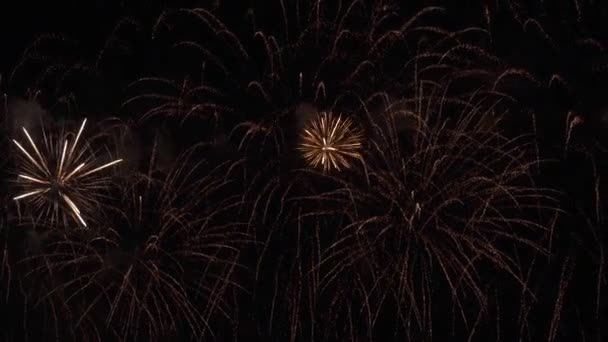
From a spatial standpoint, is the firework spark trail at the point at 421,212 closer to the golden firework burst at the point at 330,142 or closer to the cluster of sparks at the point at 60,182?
the golden firework burst at the point at 330,142

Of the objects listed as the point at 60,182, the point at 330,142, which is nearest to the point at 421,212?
the point at 330,142

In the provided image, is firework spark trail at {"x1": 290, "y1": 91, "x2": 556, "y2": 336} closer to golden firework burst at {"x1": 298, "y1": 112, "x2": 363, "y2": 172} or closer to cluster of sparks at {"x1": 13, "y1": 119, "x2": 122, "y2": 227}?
golden firework burst at {"x1": 298, "y1": 112, "x2": 363, "y2": 172}

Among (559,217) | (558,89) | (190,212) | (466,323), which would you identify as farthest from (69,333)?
(558,89)

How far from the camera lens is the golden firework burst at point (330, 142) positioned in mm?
8977

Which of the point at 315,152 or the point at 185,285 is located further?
the point at 185,285

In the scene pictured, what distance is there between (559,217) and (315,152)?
369cm

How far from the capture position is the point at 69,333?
32.7 ft

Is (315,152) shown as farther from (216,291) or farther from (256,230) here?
(216,291)

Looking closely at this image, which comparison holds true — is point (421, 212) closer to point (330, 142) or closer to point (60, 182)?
point (330, 142)

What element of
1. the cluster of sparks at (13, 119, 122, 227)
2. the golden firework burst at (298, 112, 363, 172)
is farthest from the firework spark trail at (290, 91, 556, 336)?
the cluster of sparks at (13, 119, 122, 227)

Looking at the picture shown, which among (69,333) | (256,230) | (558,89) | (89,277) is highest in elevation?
(558,89)

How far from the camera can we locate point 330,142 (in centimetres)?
898

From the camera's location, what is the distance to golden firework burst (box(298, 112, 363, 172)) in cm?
898

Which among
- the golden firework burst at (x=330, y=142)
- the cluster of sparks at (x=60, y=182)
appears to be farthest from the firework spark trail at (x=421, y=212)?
the cluster of sparks at (x=60, y=182)
